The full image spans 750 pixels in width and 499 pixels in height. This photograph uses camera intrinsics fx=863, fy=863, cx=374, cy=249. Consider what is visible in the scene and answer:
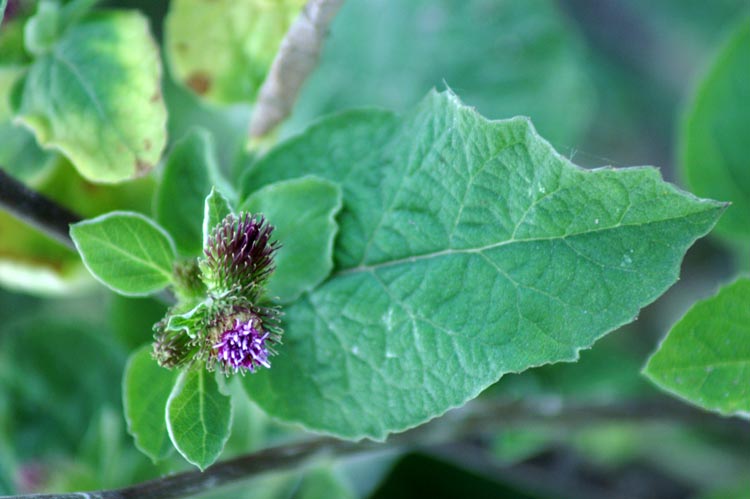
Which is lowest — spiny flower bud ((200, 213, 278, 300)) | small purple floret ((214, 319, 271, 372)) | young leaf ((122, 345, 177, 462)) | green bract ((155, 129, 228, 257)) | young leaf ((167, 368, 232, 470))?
young leaf ((122, 345, 177, 462))

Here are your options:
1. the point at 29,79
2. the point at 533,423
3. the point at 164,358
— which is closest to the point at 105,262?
the point at 164,358

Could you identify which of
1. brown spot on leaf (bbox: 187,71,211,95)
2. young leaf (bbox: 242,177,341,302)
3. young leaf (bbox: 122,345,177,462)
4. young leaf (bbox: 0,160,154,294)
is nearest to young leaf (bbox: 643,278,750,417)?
young leaf (bbox: 242,177,341,302)

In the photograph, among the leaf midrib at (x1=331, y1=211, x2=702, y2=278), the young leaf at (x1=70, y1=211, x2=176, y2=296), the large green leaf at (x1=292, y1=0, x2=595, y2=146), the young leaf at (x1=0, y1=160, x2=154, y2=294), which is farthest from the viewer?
the large green leaf at (x1=292, y1=0, x2=595, y2=146)

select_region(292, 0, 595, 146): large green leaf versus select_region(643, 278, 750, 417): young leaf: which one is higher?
select_region(643, 278, 750, 417): young leaf

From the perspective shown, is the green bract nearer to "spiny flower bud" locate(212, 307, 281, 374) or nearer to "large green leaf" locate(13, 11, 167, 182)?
"large green leaf" locate(13, 11, 167, 182)

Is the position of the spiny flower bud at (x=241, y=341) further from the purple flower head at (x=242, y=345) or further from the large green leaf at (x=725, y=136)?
the large green leaf at (x=725, y=136)

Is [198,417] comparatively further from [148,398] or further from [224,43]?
[224,43]

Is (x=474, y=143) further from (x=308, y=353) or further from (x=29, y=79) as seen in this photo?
(x=29, y=79)
